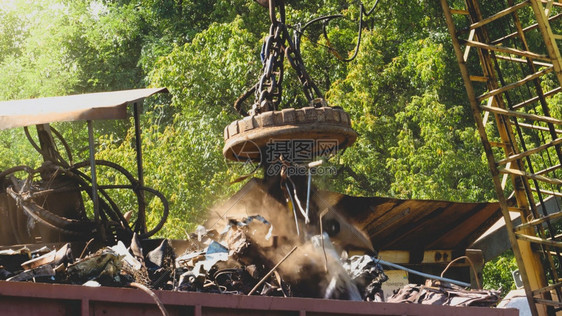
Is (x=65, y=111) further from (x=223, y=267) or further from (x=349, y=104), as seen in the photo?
(x=349, y=104)

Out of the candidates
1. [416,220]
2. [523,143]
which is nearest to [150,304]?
[416,220]

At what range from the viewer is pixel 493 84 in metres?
9.80

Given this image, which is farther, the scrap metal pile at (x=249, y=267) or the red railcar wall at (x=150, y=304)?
the scrap metal pile at (x=249, y=267)

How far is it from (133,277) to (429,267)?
14.9 feet

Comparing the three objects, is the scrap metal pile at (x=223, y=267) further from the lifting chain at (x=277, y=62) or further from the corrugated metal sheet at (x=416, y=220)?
the corrugated metal sheet at (x=416, y=220)

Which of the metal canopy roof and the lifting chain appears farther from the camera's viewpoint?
the lifting chain

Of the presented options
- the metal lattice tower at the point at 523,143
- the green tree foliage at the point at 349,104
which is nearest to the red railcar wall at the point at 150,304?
the metal lattice tower at the point at 523,143

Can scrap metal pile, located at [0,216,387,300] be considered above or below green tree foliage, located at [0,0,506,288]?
below

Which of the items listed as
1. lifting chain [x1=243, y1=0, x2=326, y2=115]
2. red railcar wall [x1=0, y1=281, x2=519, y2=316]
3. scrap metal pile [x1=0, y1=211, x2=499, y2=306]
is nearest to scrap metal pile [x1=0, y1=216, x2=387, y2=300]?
scrap metal pile [x1=0, y1=211, x2=499, y2=306]

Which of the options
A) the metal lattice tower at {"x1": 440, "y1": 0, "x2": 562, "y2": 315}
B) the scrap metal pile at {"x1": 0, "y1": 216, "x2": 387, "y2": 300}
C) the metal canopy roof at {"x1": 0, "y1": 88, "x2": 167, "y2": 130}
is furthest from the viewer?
the metal lattice tower at {"x1": 440, "y1": 0, "x2": 562, "y2": 315}

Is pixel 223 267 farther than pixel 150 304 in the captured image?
Yes

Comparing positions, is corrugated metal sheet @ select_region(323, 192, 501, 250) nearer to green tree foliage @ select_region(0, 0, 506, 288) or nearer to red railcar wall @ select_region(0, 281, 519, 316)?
red railcar wall @ select_region(0, 281, 519, 316)

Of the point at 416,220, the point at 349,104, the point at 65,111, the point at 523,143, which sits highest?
the point at 349,104

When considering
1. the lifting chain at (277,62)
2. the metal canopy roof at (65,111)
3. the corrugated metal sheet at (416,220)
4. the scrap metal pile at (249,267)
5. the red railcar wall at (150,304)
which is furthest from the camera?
the corrugated metal sheet at (416,220)
